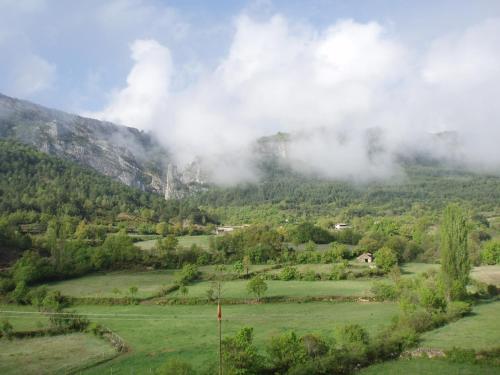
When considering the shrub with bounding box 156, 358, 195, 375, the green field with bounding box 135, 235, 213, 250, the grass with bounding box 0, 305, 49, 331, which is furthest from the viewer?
the green field with bounding box 135, 235, 213, 250

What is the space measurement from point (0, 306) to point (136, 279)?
23.3 metres

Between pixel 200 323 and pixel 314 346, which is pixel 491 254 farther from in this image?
pixel 314 346

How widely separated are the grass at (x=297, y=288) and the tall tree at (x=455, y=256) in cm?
1315

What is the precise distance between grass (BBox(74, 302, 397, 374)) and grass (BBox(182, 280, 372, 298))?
548 centimetres

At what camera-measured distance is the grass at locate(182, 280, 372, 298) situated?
68.2 m

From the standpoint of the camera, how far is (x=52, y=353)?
42.1 meters

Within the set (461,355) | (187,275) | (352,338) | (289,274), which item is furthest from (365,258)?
(461,355)

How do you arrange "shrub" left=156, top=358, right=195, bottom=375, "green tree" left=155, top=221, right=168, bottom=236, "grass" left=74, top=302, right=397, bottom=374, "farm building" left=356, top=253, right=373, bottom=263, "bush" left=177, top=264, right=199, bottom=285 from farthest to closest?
"green tree" left=155, top=221, right=168, bottom=236 < "farm building" left=356, top=253, right=373, bottom=263 < "bush" left=177, top=264, right=199, bottom=285 < "grass" left=74, top=302, right=397, bottom=374 < "shrub" left=156, top=358, right=195, bottom=375

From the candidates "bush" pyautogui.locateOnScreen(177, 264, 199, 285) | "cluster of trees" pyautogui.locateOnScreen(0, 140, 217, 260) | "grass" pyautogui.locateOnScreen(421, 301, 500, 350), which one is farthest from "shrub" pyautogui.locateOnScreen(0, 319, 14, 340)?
"cluster of trees" pyautogui.locateOnScreen(0, 140, 217, 260)

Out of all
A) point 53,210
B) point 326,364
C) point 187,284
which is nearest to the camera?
point 326,364

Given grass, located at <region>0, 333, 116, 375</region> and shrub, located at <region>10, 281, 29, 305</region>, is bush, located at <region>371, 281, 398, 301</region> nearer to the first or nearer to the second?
grass, located at <region>0, 333, 116, 375</region>

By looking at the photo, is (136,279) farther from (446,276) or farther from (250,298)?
(446,276)

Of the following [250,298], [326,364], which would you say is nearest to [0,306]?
[250,298]

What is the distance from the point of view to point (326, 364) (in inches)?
1342
